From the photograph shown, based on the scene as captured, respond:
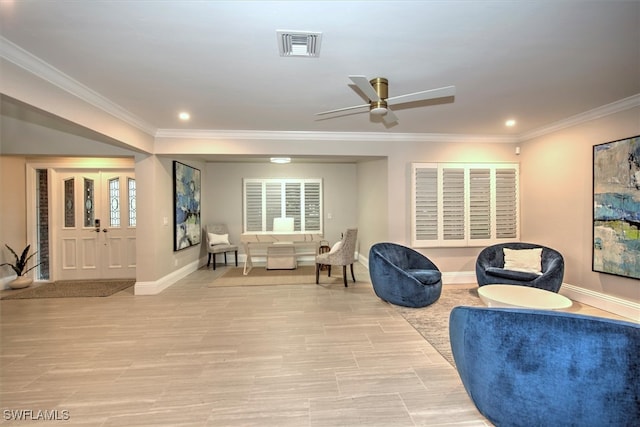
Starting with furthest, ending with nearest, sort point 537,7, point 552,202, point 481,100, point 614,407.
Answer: point 552,202
point 481,100
point 537,7
point 614,407

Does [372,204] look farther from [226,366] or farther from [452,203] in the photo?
[226,366]

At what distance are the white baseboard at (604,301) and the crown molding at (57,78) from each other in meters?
6.38

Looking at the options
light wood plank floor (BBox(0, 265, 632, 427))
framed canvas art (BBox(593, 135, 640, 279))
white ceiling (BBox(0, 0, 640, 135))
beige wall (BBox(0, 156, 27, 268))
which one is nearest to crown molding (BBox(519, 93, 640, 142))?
white ceiling (BBox(0, 0, 640, 135))

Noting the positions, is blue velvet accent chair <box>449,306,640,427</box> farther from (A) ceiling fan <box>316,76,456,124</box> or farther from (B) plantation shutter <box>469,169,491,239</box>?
(B) plantation shutter <box>469,169,491,239</box>

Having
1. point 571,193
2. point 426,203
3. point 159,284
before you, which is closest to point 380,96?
point 426,203

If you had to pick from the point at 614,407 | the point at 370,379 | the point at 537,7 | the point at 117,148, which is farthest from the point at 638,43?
the point at 117,148

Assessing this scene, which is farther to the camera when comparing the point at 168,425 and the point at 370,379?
the point at 370,379

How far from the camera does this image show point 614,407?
54.6 inches

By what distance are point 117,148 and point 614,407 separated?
5713mm

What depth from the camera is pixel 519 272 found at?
12.5 feet

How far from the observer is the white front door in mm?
5211

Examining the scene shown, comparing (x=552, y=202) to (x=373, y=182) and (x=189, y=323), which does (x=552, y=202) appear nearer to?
(x=373, y=182)

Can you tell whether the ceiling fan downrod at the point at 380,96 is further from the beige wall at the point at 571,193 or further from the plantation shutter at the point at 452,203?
the beige wall at the point at 571,193

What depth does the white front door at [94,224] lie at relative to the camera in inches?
205
